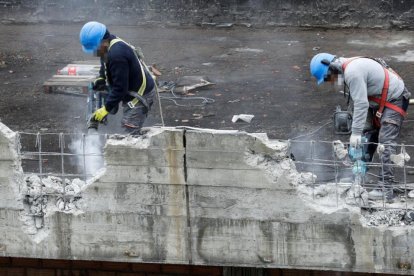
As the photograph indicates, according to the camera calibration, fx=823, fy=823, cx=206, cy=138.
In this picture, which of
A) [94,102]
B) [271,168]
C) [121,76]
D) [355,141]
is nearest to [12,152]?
[121,76]

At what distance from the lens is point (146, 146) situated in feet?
23.0

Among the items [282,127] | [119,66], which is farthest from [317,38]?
[119,66]

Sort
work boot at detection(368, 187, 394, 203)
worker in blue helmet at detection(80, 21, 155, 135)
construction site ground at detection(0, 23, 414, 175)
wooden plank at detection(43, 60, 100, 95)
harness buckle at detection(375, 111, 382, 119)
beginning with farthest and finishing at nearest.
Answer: wooden plank at detection(43, 60, 100, 95), construction site ground at detection(0, 23, 414, 175), worker in blue helmet at detection(80, 21, 155, 135), harness buckle at detection(375, 111, 382, 119), work boot at detection(368, 187, 394, 203)

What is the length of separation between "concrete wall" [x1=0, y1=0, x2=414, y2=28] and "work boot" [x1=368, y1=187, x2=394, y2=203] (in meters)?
6.76

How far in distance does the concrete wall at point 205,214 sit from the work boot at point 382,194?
0.33m

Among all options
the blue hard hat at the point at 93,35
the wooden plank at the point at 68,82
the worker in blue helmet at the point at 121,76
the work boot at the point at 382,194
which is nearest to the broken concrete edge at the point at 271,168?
the work boot at the point at 382,194

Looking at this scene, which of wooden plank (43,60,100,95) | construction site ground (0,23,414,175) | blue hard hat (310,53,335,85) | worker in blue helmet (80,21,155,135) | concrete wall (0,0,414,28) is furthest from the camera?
concrete wall (0,0,414,28)

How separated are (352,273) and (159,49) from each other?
6.44 m

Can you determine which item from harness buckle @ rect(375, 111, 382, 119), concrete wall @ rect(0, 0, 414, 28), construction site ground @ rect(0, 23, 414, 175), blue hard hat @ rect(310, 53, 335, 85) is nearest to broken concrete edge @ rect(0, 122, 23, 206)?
construction site ground @ rect(0, 23, 414, 175)

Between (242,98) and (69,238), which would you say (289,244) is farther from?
(242,98)

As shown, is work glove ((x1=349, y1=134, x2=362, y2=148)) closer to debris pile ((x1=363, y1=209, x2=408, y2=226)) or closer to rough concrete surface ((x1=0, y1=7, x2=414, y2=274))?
rough concrete surface ((x1=0, y1=7, x2=414, y2=274))

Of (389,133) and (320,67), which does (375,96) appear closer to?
(389,133)

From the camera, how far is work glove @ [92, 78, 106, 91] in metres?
8.32

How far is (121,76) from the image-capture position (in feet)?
25.3
